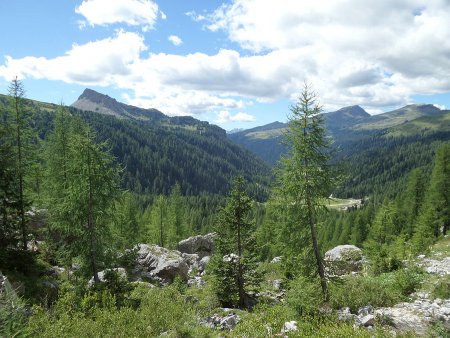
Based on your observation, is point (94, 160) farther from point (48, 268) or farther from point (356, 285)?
point (356, 285)

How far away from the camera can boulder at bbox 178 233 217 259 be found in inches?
2258

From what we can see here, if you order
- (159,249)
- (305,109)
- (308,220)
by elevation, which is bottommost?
(159,249)

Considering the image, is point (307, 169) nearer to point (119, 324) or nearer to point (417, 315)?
point (417, 315)

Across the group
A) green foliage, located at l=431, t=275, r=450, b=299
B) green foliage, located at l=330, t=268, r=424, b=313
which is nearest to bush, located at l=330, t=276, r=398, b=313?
green foliage, located at l=330, t=268, r=424, b=313

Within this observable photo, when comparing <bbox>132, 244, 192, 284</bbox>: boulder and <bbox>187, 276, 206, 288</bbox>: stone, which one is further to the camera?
<bbox>187, 276, 206, 288</bbox>: stone

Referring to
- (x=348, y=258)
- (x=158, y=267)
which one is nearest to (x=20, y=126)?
(x=158, y=267)

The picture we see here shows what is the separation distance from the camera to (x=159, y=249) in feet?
120

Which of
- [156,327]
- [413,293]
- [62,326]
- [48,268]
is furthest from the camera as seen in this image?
[48,268]

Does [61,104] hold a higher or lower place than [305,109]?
higher

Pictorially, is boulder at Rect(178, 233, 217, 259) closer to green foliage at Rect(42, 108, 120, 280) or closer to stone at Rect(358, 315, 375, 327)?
green foliage at Rect(42, 108, 120, 280)

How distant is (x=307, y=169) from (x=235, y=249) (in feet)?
28.8

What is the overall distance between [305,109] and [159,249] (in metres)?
24.9

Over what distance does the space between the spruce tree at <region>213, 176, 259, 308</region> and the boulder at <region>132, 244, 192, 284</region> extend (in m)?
10.0

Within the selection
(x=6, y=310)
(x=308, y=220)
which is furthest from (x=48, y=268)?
(x=308, y=220)
